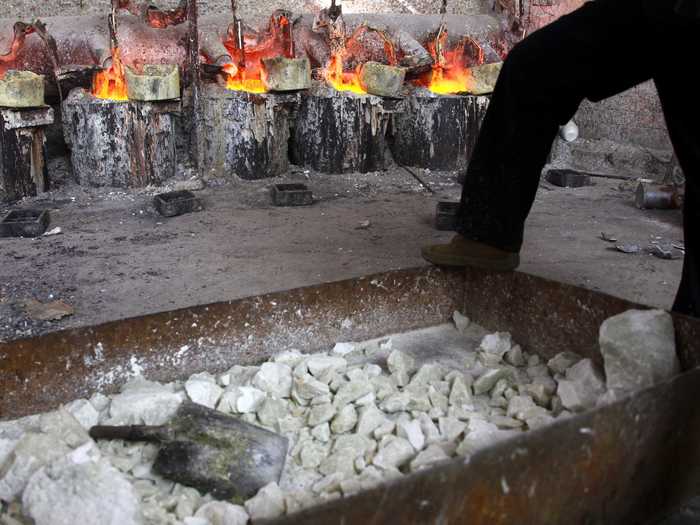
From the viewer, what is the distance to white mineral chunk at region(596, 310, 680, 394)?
1.55 meters

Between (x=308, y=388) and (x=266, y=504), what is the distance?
46 centimetres

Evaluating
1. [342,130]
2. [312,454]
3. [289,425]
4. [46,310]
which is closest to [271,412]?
[289,425]

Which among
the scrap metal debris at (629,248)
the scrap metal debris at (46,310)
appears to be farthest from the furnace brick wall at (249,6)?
the scrap metal debris at (629,248)

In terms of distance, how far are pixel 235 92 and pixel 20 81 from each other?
1.41 metres

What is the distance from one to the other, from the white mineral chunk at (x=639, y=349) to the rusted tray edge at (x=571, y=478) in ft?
0.81

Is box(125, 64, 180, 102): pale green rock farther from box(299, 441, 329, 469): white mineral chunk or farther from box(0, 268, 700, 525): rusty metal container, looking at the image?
box(299, 441, 329, 469): white mineral chunk

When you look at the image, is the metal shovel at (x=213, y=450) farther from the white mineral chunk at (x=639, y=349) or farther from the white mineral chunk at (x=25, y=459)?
the white mineral chunk at (x=639, y=349)

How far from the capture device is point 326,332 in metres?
2.08

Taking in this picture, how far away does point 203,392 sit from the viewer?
1.75m

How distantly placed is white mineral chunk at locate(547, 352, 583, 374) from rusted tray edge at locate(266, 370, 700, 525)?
1.75 feet

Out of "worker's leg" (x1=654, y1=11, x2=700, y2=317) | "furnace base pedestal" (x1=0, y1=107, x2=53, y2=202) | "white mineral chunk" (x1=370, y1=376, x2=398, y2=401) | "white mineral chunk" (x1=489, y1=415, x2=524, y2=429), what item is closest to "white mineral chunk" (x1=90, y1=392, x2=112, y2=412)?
"white mineral chunk" (x1=370, y1=376, x2=398, y2=401)

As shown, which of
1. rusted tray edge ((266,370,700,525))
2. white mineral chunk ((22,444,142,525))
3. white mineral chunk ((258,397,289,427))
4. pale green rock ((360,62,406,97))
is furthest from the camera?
pale green rock ((360,62,406,97))

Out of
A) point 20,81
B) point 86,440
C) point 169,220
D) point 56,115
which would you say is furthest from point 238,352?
point 56,115

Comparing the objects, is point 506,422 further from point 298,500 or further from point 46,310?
point 46,310
